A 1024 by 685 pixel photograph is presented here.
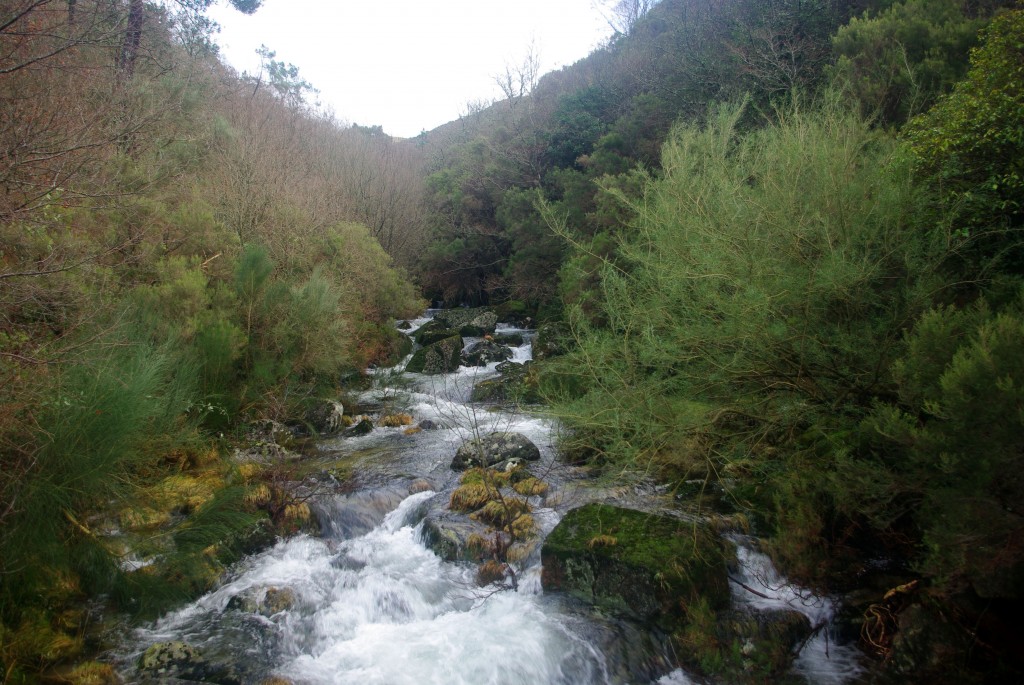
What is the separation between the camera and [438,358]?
50.0 feet

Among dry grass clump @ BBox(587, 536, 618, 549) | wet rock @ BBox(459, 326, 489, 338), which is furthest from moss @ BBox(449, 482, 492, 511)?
wet rock @ BBox(459, 326, 489, 338)

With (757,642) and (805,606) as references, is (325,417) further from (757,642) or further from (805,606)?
(805,606)

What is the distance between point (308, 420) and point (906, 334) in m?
8.83

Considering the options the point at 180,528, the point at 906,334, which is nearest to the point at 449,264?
the point at 180,528

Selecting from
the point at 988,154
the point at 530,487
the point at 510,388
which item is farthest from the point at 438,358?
the point at 988,154

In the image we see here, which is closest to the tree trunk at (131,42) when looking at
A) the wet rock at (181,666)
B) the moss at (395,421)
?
the moss at (395,421)

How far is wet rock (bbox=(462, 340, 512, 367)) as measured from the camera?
51.1ft

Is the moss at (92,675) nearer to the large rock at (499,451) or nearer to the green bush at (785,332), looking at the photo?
the green bush at (785,332)

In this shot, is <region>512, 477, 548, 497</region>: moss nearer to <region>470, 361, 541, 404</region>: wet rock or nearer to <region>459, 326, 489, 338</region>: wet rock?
<region>470, 361, 541, 404</region>: wet rock

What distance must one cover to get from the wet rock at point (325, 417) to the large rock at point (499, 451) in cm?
274

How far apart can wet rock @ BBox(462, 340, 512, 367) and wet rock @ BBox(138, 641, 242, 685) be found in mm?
10925

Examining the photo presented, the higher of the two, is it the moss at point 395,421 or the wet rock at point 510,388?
the moss at point 395,421

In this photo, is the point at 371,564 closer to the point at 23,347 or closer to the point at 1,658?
the point at 1,658

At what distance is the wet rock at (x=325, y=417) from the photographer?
10.3m
